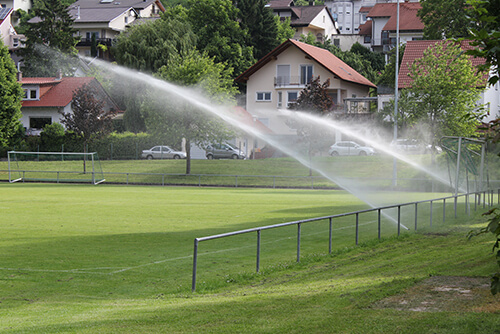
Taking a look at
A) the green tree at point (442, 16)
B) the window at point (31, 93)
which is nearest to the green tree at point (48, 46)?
the window at point (31, 93)

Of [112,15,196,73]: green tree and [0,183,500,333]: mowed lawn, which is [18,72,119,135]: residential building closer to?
[112,15,196,73]: green tree

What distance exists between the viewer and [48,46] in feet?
299

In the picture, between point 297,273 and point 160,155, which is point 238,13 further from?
point 297,273

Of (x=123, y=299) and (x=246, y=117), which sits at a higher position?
(x=246, y=117)

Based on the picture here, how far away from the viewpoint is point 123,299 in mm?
11273

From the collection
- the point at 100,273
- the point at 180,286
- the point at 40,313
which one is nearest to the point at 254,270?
the point at 180,286

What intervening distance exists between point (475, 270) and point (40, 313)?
25.4ft

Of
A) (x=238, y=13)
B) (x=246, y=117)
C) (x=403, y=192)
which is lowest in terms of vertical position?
(x=403, y=192)

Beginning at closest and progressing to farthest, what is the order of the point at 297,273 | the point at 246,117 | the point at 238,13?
the point at 297,273 < the point at 246,117 < the point at 238,13

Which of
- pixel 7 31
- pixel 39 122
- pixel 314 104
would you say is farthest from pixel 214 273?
pixel 7 31

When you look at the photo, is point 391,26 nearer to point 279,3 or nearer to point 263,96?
point 279,3

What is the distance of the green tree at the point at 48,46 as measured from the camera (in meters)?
89.7

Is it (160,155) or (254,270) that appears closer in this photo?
(254,270)

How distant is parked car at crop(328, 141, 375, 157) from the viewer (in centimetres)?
6244
